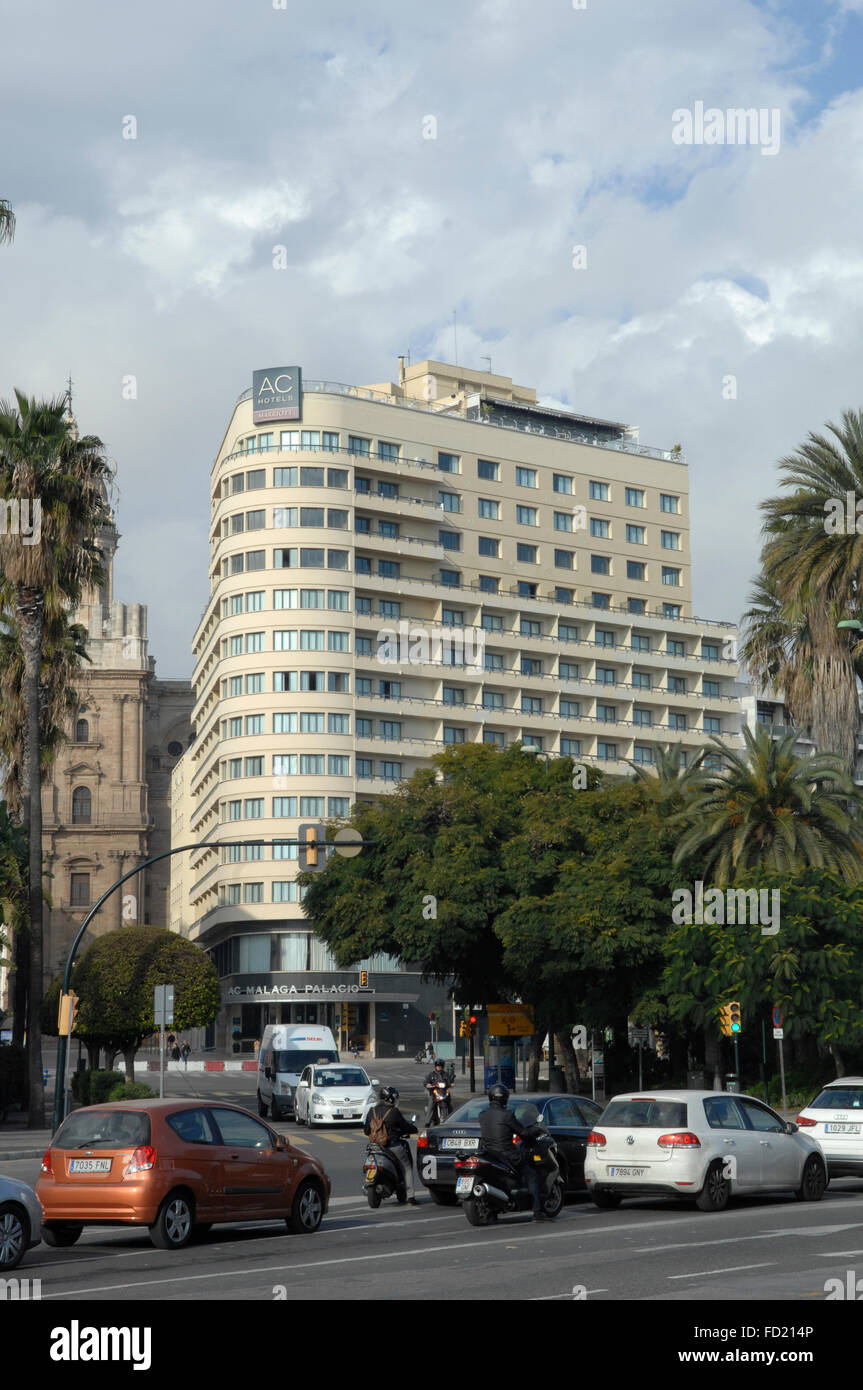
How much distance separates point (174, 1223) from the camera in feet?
52.3

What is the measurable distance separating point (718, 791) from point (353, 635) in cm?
4845

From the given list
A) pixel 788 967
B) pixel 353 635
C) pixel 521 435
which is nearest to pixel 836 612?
pixel 788 967

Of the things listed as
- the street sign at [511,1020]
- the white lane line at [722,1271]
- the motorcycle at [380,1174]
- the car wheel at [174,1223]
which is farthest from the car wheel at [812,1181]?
the street sign at [511,1020]

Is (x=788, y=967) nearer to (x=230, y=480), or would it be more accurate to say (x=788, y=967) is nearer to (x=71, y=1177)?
(x=71, y=1177)

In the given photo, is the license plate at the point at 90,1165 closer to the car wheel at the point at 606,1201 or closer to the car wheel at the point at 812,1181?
the car wheel at the point at 606,1201

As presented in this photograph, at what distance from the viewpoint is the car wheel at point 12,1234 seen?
47.1 ft

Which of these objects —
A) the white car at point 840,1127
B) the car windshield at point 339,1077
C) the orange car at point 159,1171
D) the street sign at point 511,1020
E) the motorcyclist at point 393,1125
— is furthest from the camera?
the street sign at point 511,1020

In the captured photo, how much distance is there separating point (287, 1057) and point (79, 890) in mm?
83756

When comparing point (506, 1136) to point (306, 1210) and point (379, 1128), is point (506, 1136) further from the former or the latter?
point (379, 1128)

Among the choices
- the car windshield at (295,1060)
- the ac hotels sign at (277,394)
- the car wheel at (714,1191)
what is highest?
the ac hotels sign at (277,394)

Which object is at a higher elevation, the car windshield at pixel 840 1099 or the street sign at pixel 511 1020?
the car windshield at pixel 840 1099

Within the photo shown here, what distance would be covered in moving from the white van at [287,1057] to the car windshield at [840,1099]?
23187 mm

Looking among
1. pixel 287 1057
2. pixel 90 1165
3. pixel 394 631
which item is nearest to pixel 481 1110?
pixel 90 1165

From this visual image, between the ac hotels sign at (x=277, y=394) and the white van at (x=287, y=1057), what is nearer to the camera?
the white van at (x=287, y=1057)
